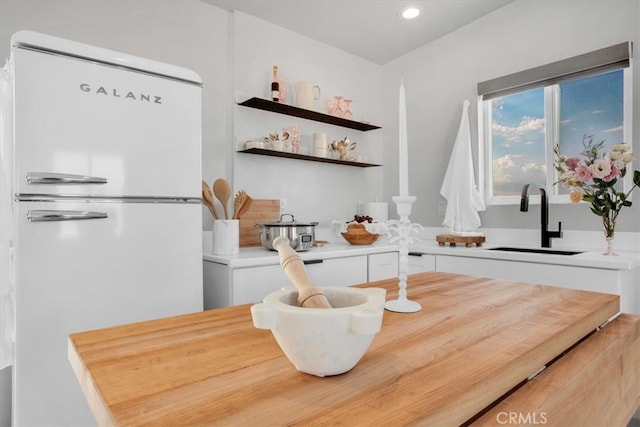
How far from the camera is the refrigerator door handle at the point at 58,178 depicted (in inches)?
51.4

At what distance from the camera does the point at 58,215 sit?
1347 millimetres

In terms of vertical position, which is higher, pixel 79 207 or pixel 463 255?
pixel 79 207

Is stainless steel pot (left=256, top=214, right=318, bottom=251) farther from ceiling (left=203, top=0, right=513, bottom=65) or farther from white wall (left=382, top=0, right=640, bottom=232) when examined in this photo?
ceiling (left=203, top=0, right=513, bottom=65)

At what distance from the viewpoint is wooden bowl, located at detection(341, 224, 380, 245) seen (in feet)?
8.66

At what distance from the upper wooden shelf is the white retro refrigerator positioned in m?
0.91

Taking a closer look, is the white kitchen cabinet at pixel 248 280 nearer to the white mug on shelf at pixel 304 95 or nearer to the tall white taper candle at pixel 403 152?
the tall white taper candle at pixel 403 152

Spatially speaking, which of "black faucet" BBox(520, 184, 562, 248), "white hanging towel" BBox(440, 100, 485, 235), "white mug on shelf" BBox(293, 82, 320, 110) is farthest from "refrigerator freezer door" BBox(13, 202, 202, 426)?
"black faucet" BBox(520, 184, 562, 248)

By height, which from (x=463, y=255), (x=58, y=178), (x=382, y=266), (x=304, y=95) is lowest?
(x=382, y=266)

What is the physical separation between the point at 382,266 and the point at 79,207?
6.11 feet

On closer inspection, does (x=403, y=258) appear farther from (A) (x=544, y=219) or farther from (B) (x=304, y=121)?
(B) (x=304, y=121)

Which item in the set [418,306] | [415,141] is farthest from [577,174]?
[418,306]

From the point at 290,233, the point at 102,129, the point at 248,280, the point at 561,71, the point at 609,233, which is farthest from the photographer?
the point at 561,71

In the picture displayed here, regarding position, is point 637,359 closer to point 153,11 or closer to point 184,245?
point 184,245

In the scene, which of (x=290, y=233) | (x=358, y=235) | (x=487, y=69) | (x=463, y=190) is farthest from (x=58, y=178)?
(x=487, y=69)
